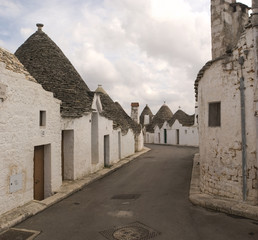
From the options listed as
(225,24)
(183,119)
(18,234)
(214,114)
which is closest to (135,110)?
(183,119)

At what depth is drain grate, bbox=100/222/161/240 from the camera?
528 cm

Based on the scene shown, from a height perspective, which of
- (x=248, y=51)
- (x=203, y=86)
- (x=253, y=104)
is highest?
(x=248, y=51)

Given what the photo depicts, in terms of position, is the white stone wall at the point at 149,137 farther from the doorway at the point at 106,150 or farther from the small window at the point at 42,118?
the small window at the point at 42,118

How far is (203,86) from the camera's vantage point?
8.62m

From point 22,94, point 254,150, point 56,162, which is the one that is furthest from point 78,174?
point 254,150

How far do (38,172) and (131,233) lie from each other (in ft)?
14.0

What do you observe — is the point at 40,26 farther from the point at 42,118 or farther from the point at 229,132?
the point at 229,132

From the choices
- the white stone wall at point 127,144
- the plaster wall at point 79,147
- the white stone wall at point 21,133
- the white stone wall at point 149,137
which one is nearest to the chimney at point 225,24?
the plaster wall at point 79,147

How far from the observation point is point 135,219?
250 inches

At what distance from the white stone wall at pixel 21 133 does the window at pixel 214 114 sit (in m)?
5.32

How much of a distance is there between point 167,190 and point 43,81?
727cm

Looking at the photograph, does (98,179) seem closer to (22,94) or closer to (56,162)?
(56,162)

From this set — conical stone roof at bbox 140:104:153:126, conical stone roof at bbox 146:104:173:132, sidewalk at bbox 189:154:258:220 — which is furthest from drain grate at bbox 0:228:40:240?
conical stone roof at bbox 140:104:153:126

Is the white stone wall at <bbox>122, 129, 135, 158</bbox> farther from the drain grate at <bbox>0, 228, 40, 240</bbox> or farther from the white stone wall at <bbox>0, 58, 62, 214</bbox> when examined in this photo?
the drain grate at <bbox>0, 228, 40, 240</bbox>
